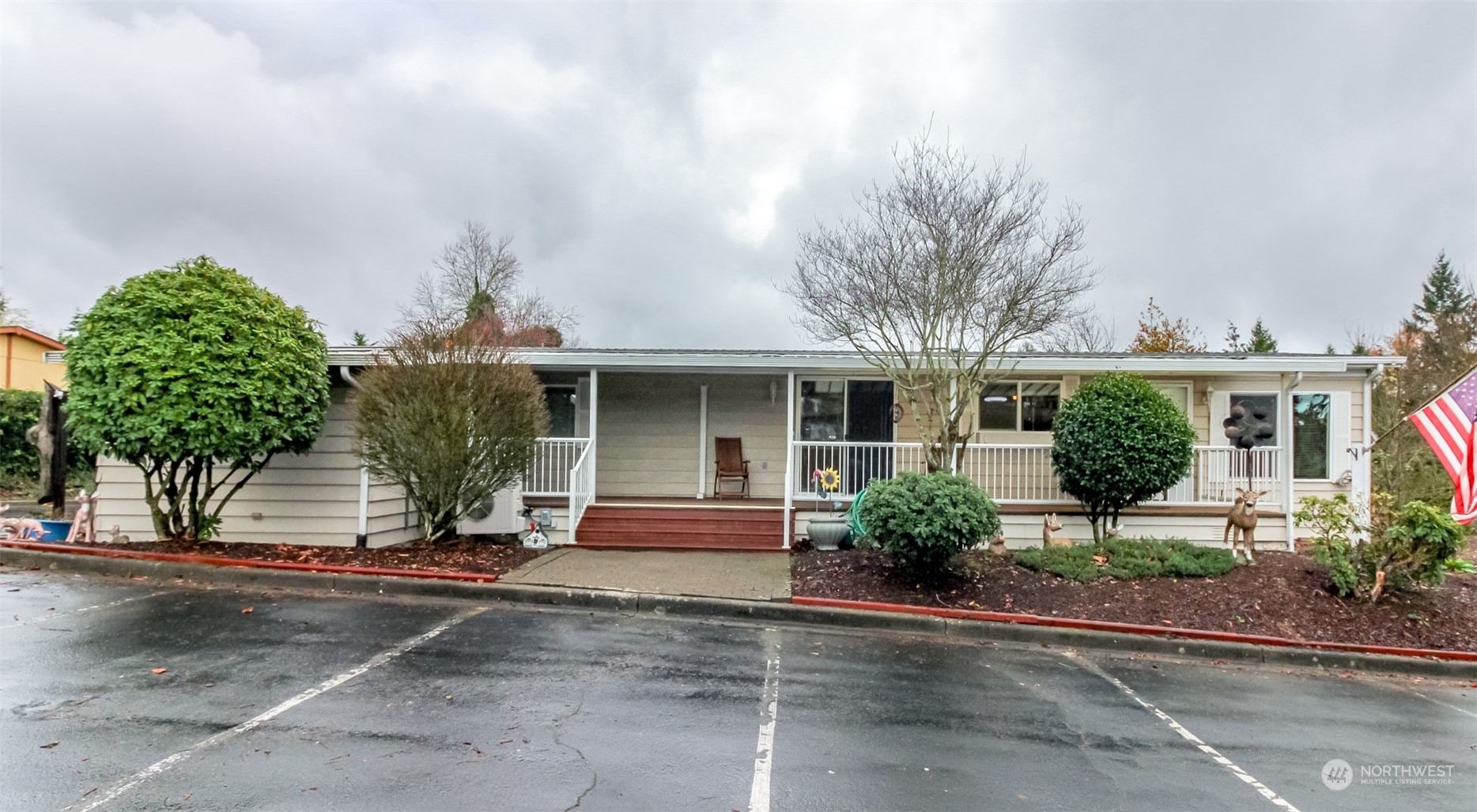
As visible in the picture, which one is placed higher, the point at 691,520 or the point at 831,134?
the point at 831,134

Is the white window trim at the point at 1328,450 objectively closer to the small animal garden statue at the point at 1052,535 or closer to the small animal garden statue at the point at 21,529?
the small animal garden statue at the point at 1052,535

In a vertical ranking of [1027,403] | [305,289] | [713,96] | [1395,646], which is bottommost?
[1395,646]

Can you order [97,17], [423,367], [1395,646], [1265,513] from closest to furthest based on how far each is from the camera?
[1395,646] → [423,367] → [1265,513] → [97,17]

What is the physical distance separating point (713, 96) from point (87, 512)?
489 inches

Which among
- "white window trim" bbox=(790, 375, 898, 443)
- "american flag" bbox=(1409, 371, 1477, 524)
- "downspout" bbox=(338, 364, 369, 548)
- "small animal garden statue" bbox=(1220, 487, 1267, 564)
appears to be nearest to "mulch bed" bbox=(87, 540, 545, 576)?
"downspout" bbox=(338, 364, 369, 548)

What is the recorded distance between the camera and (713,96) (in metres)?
14.3

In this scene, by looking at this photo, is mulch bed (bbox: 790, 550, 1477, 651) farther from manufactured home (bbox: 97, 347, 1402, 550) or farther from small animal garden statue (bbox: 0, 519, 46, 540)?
small animal garden statue (bbox: 0, 519, 46, 540)

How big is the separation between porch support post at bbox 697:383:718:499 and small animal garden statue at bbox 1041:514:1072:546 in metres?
5.24

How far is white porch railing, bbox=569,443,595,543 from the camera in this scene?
9422mm

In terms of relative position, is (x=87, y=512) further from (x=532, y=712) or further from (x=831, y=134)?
(x=831, y=134)

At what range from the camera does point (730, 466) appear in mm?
11805

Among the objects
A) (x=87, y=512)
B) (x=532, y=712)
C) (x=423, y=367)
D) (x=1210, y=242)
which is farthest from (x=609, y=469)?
(x=1210, y=242)

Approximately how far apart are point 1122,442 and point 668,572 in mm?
5660

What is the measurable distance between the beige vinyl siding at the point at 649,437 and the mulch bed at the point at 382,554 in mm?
3497
